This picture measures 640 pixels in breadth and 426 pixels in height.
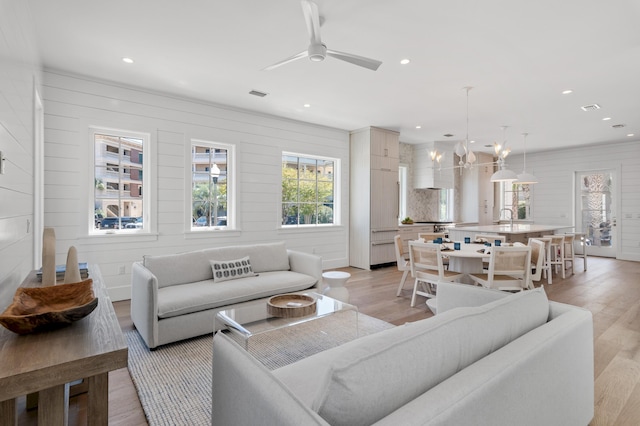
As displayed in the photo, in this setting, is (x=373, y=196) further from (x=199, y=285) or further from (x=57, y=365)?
(x=57, y=365)

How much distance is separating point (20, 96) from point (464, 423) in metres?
3.00

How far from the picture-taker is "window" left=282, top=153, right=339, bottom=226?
5988 mm

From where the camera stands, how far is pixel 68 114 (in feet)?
12.7

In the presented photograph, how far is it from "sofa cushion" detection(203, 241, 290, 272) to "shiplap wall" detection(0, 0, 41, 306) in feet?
5.26

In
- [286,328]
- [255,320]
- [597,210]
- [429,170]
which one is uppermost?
[429,170]

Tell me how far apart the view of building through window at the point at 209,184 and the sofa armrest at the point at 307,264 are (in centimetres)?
167

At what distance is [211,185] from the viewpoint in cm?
507

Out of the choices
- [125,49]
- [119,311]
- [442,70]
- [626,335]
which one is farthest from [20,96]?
[626,335]

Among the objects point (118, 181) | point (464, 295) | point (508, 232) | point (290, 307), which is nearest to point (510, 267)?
point (464, 295)

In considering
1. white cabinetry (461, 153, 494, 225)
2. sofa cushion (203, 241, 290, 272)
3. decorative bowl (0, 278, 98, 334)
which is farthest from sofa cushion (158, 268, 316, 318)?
white cabinetry (461, 153, 494, 225)

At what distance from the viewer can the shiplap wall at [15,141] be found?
1.64 meters

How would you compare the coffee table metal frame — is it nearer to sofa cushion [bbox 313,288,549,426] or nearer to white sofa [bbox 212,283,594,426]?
white sofa [bbox 212,283,594,426]

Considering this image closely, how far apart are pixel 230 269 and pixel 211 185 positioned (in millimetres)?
1981

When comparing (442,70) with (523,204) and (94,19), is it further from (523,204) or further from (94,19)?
(523,204)
